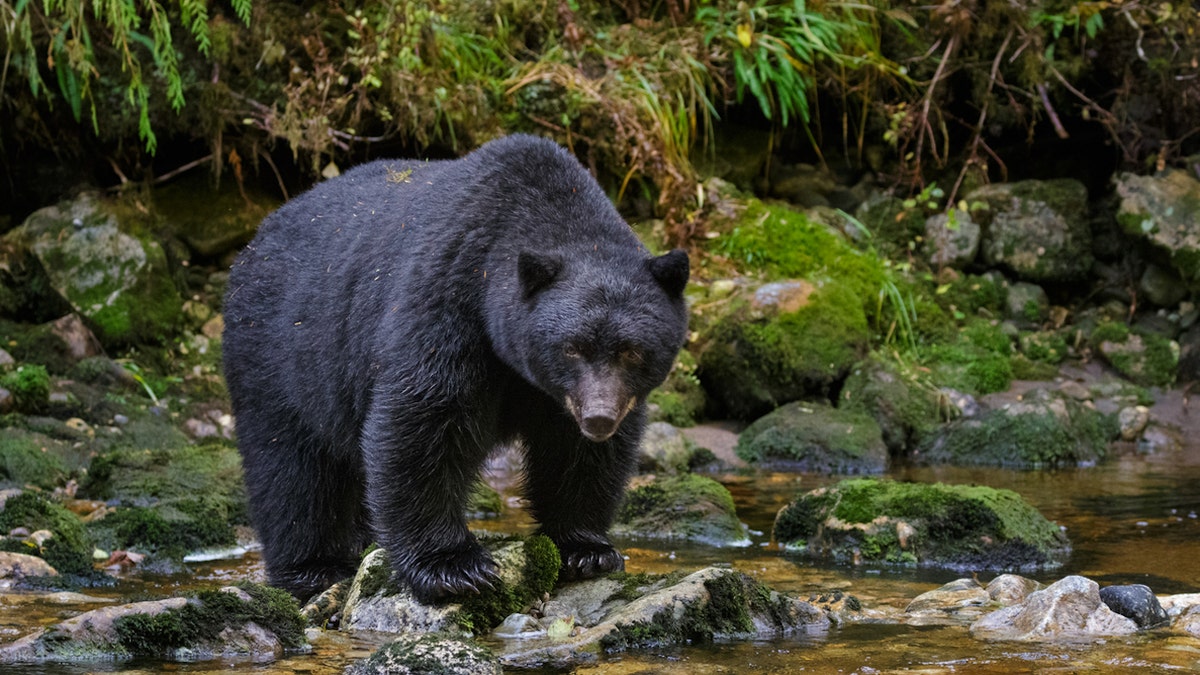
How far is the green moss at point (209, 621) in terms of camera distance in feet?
16.0

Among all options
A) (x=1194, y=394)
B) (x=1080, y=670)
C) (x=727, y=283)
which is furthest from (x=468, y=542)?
(x=1194, y=394)

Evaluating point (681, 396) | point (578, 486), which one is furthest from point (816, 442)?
point (578, 486)

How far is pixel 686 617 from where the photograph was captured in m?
5.18

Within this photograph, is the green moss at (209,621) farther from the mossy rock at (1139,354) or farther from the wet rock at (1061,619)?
the mossy rock at (1139,354)

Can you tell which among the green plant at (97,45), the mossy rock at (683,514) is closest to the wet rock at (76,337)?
the green plant at (97,45)

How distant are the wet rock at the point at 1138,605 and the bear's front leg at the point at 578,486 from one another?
208cm

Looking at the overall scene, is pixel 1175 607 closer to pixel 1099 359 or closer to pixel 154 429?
pixel 154 429

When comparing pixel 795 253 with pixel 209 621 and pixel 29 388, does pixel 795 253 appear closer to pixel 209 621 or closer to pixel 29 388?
pixel 29 388

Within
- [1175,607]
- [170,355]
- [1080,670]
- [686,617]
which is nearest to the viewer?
[1080,670]

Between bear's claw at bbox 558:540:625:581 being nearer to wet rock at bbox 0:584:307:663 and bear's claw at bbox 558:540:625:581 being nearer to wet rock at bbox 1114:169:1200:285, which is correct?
wet rock at bbox 0:584:307:663

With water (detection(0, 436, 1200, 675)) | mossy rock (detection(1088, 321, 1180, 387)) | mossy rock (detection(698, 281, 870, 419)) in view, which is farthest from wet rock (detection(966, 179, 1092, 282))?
mossy rock (detection(698, 281, 870, 419))

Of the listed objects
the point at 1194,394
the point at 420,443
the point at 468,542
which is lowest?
the point at 1194,394

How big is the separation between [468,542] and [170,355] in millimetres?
6534

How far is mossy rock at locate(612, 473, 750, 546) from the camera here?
8.03m
